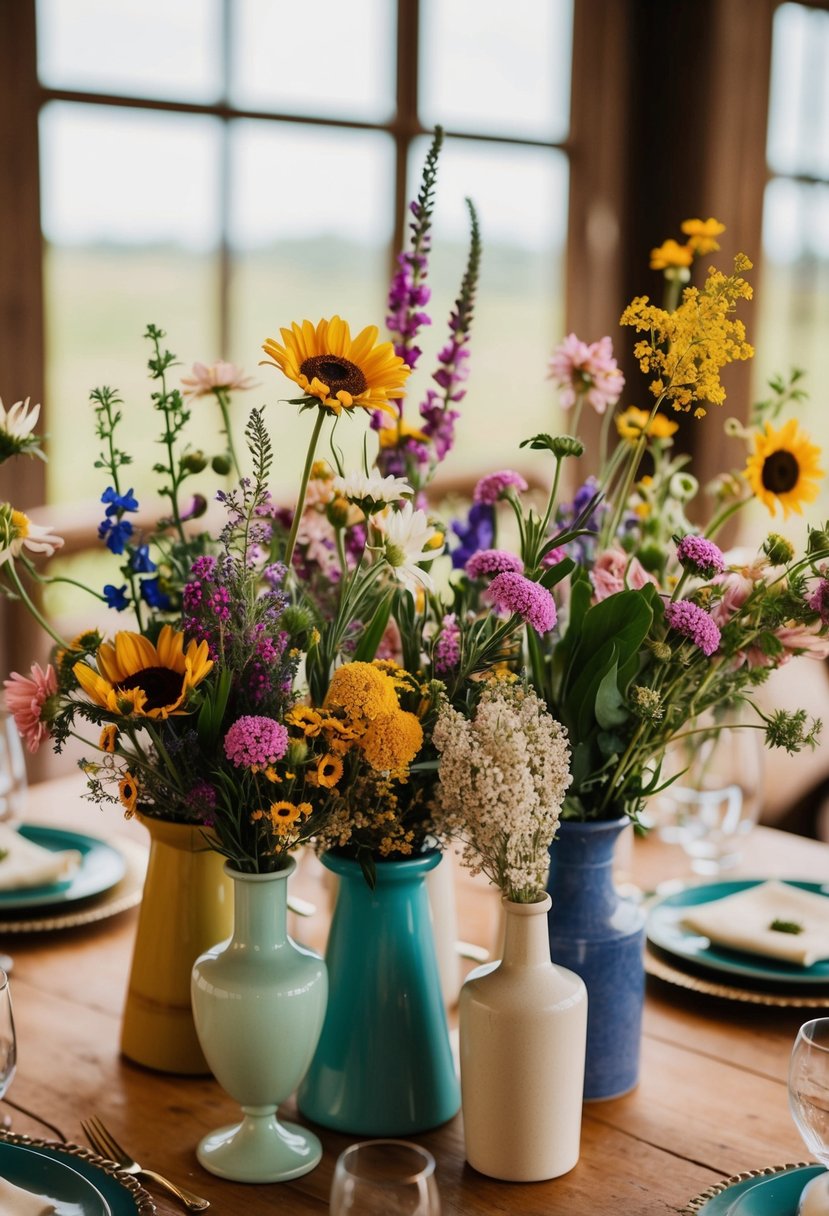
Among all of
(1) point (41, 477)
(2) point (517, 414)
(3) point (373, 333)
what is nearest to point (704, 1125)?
(3) point (373, 333)

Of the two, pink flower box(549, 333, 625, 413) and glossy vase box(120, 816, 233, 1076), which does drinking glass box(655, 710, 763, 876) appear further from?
glossy vase box(120, 816, 233, 1076)

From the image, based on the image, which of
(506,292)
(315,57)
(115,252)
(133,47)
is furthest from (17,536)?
(506,292)

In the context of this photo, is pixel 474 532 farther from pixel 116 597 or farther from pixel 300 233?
pixel 300 233

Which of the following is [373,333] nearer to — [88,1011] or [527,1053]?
[527,1053]

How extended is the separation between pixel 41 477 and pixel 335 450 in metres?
1.71

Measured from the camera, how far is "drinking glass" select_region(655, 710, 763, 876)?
1463 mm

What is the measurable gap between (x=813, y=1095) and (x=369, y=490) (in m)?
0.45

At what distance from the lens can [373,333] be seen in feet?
2.96

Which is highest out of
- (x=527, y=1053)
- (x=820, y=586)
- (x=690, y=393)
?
(x=690, y=393)

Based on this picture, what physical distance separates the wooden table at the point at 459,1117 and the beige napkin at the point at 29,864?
54 mm

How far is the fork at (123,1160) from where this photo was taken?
90 cm

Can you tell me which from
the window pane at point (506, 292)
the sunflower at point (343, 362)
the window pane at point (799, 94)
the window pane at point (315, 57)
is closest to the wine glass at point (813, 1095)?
the sunflower at point (343, 362)

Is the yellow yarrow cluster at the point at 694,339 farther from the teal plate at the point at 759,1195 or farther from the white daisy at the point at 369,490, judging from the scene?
the teal plate at the point at 759,1195

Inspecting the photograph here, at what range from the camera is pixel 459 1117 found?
39.9 inches
